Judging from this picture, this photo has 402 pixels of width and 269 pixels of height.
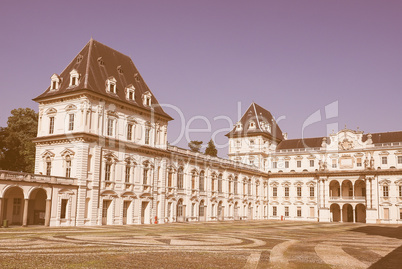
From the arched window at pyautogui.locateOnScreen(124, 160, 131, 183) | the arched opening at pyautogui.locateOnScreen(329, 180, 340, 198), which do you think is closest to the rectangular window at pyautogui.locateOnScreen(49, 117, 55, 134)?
the arched window at pyautogui.locateOnScreen(124, 160, 131, 183)

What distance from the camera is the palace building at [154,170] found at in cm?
4241

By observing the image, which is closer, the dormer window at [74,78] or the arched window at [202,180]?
the dormer window at [74,78]

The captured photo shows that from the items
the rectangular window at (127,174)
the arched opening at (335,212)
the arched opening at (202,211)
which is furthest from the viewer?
the arched opening at (335,212)

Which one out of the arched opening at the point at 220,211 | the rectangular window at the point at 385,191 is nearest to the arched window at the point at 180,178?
the arched opening at the point at 220,211

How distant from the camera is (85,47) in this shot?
5006cm

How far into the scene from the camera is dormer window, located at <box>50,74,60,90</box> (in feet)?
155

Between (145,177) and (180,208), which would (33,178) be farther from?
(180,208)

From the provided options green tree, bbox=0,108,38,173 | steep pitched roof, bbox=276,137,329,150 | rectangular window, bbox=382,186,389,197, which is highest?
steep pitched roof, bbox=276,137,329,150

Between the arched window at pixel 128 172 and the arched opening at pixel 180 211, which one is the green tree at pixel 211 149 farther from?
the arched window at pixel 128 172

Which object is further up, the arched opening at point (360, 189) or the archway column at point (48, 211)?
the arched opening at point (360, 189)

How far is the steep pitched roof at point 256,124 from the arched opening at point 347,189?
1813 cm

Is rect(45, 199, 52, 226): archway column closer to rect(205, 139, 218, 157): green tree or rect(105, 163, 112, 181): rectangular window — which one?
rect(105, 163, 112, 181): rectangular window

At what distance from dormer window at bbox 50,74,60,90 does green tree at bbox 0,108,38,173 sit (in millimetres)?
12304

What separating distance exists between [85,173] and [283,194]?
5202cm
